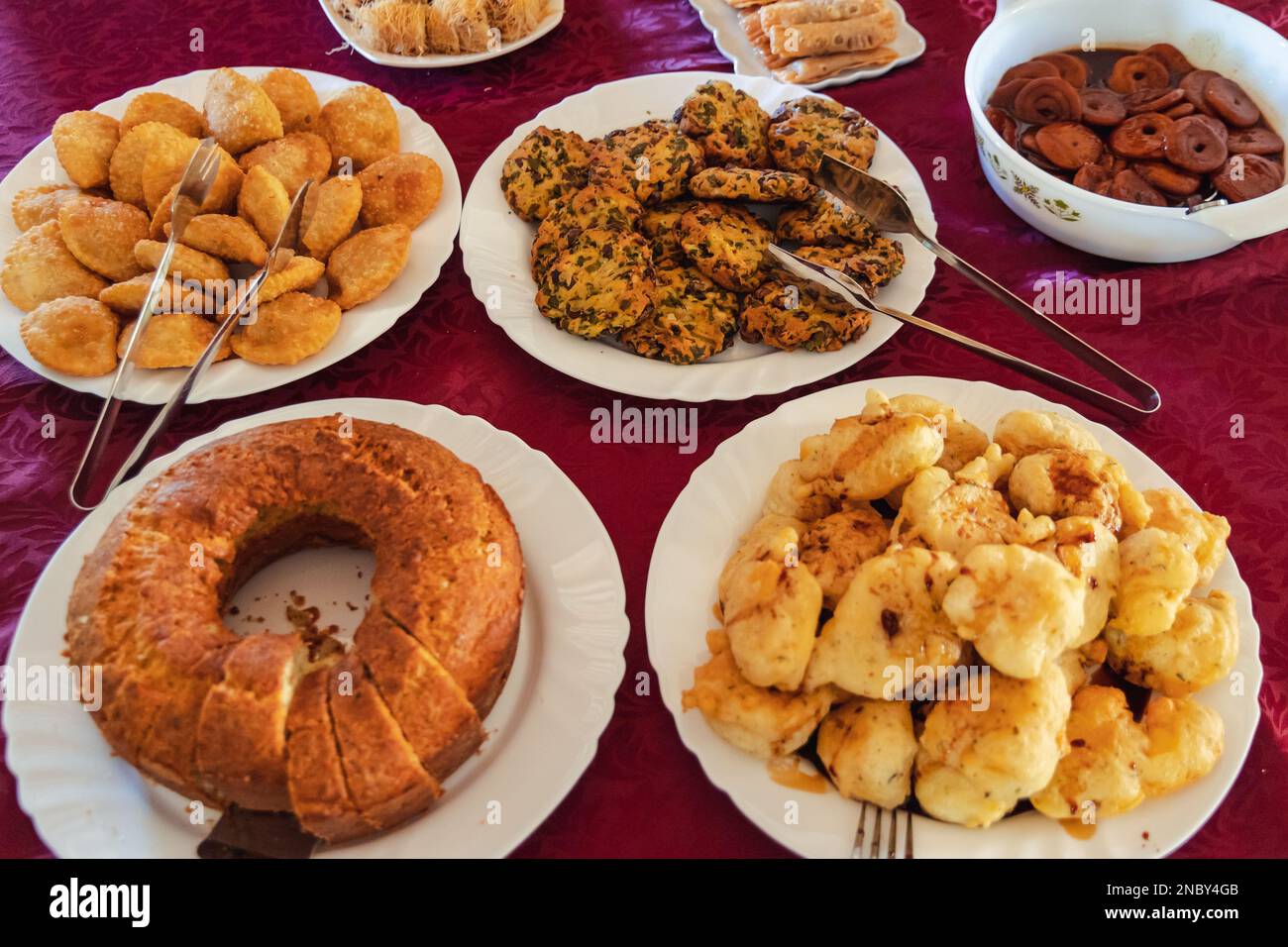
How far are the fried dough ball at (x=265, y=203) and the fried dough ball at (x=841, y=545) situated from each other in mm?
1268

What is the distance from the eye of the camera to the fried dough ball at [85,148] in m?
2.03

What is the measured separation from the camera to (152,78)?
8.30ft

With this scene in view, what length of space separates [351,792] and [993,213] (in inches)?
72.5

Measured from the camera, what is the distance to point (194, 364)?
5.74 ft

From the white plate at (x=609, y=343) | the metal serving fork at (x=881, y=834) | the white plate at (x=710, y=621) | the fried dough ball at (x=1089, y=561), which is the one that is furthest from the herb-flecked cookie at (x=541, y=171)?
the metal serving fork at (x=881, y=834)

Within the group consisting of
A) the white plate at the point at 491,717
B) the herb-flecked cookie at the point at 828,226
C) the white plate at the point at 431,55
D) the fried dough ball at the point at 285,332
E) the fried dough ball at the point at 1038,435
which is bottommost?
the white plate at the point at 491,717

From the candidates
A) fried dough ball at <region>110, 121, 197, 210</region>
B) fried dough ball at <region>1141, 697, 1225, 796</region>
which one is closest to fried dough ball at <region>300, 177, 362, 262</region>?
fried dough ball at <region>110, 121, 197, 210</region>

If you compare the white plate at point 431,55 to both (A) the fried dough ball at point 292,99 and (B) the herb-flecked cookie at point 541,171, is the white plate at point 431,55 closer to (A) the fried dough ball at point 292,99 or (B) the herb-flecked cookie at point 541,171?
(A) the fried dough ball at point 292,99

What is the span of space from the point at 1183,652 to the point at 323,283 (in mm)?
1689

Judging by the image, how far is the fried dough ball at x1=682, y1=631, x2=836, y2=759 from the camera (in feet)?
4.03

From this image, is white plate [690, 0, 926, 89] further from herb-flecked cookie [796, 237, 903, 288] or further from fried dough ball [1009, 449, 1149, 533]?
fried dough ball [1009, 449, 1149, 533]

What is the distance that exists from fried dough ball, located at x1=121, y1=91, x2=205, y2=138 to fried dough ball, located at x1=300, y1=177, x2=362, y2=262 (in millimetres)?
397
